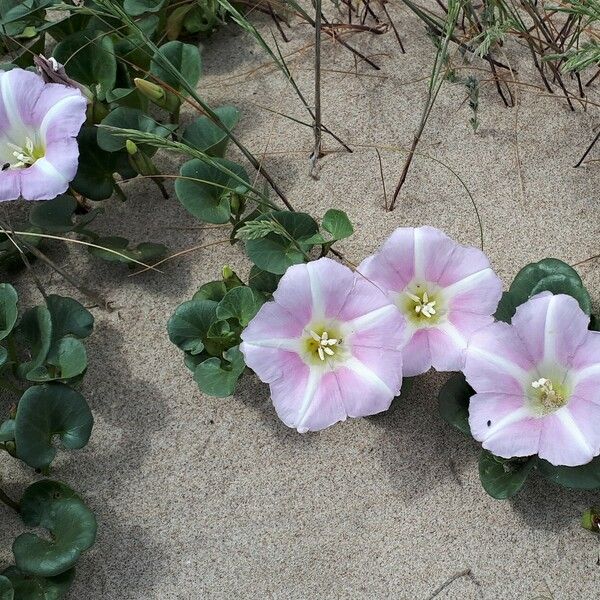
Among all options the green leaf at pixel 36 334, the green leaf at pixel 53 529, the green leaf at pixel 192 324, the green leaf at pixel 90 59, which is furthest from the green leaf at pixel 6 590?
the green leaf at pixel 90 59

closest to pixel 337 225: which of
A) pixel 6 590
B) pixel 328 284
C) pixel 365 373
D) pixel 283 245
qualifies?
pixel 283 245

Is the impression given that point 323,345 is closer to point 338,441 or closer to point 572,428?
point 338,441

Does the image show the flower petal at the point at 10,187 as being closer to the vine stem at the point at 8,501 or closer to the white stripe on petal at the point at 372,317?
the vine stem at the point at 8,501


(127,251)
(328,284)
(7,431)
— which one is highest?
(328,284)

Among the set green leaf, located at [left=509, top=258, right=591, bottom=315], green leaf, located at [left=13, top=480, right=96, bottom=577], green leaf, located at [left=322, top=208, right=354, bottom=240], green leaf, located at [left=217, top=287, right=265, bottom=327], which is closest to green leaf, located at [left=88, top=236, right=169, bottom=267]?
green leaf, located at [left=217, top=287, right=265, bottom=327]

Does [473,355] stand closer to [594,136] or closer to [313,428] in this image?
[313,428]

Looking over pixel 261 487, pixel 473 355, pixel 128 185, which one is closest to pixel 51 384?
pixel 261 487
